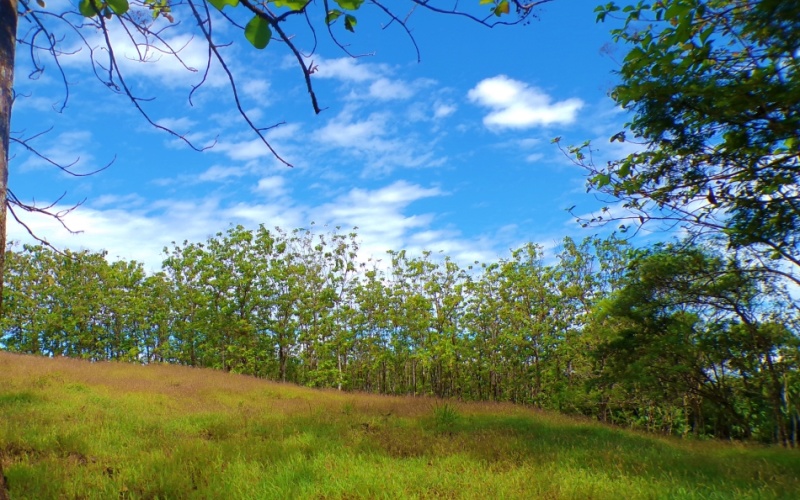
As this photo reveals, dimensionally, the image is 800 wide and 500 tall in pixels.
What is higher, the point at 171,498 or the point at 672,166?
the point at 672,166

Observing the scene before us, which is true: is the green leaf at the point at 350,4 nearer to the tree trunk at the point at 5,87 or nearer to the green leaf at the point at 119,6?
the green leaf at the point at 119,6

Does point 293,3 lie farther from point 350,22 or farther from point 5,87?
point 5,87

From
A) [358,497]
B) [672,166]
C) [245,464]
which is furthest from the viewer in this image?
[672,166]

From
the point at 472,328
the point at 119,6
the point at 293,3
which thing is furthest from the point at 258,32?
the point at 472,328

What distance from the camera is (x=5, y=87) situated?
307cm

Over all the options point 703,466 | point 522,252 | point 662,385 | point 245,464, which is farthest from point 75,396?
point 522,252

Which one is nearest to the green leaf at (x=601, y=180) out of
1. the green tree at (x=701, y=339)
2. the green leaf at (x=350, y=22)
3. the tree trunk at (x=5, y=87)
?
the green tree at (x=701, y=339)

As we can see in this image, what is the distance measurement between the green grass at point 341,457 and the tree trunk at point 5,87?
2515mm

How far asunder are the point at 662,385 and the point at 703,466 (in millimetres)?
4911

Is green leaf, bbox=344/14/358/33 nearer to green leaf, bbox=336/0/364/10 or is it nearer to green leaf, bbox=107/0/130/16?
green leaf, bbox=336/0/364/10

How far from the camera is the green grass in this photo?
5.03 m

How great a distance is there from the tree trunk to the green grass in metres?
2.51

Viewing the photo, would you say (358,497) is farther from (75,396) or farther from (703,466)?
(75,396)

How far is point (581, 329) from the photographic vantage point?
76.4 feet
